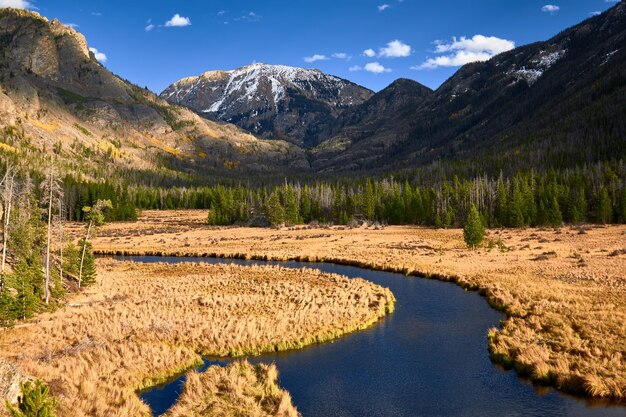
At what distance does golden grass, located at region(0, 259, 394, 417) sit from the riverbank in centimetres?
1087

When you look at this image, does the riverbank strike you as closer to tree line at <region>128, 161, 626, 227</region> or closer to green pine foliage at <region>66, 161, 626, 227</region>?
green pine foliage at <region>66, 161, 626, 227</region>

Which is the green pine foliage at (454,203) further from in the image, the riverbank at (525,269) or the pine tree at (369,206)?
the riverbank at (525,269)

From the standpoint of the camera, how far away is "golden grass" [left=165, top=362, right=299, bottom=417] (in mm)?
18920

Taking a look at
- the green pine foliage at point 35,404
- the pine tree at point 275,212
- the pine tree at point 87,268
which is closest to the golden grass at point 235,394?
the green pine foliage at point 35,404

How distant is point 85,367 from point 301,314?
48.0ft

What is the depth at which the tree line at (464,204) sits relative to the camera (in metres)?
102

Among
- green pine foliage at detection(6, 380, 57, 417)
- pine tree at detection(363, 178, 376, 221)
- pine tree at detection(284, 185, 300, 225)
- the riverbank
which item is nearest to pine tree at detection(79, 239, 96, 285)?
the riverbank

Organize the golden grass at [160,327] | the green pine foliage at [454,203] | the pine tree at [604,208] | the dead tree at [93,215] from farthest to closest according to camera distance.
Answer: the green pine foliage at [454,203], the pine tree at [604,208], the dead tree at [93,215], the golden grass at [160,327]

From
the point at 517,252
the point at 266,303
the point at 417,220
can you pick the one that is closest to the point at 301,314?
the point at 266,303

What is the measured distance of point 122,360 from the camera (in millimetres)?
23844

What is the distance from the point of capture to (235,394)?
20297 mm

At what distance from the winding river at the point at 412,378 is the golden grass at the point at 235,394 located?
44.5 inches

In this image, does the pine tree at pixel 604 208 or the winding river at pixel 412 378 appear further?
the pine tree at pixel 604 208

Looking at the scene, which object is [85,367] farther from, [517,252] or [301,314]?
[517,252]
